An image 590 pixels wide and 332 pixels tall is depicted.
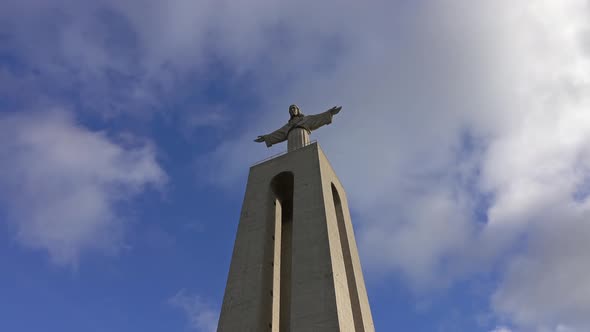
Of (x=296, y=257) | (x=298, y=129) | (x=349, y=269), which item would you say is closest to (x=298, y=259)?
(x=296, y=257)

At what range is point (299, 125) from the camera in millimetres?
27578

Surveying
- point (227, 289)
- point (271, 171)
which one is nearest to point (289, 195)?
point (271, 171)

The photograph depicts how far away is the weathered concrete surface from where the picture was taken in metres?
16.4

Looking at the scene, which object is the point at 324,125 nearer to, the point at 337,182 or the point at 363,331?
the point at 337,182

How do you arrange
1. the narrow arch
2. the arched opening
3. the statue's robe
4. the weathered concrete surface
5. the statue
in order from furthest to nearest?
1. the statue's robe
2. the statue
3. the arched opening
4. the narrow arch
5. the weathered concrete surface

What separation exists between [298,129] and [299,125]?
12.9 inches

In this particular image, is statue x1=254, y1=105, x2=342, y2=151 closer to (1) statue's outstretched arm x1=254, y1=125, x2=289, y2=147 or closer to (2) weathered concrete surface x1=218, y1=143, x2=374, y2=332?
(1) statue's outstretched arm x1=254, y1=125, x2=289, y2=147

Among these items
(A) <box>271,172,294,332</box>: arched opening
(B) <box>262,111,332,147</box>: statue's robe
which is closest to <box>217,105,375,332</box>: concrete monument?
(A) <box>271,172,294,332</box>: arched opening

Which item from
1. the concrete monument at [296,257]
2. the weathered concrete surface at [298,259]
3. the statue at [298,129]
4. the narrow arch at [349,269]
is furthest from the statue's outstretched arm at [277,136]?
the narrow arch at [349,269]

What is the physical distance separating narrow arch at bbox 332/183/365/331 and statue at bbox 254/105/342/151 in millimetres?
4114

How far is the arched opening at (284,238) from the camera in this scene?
20031 mm

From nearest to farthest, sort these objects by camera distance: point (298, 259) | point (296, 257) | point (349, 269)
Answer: point (298, 259)
point (296, 257)
point (349, 269)

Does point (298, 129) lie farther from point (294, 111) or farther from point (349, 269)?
point (349, 269)

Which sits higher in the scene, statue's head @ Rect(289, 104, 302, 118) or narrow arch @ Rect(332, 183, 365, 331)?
statue's head @ Rect(289, 104, 302, 118)
